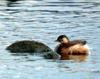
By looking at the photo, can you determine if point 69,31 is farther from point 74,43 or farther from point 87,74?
point 87,74

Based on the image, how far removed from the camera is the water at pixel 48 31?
2233 centimetres

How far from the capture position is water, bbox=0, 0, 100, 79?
2233 centimetres

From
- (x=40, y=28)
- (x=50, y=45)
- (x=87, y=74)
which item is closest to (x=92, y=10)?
A: (x=40, y=28)

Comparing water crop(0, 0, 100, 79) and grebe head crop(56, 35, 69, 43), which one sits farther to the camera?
grebe head crop(56, 35, 69, 43)

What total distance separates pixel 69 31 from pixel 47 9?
6717mm

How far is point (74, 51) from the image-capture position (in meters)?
26.8

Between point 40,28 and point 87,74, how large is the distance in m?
8.89

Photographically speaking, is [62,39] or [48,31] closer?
[62,39]

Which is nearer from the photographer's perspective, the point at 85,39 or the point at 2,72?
the point at 2,72

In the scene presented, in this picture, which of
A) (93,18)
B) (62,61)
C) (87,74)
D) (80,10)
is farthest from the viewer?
(80,10)

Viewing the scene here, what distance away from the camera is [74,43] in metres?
26.8

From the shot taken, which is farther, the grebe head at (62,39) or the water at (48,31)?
the grebe head at (62,39)

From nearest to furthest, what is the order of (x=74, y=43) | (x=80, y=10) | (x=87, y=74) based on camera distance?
(x=87, y=74)
(x=74, y=43)
(x=80, y=10)

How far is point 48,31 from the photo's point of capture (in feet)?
97.3
